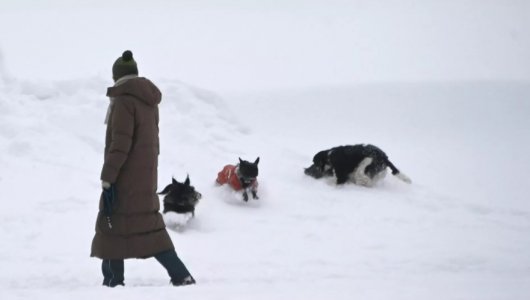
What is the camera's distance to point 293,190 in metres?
7.21

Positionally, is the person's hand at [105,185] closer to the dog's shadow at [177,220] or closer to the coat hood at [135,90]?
the coat hood at [135,90]

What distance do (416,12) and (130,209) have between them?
1682 centimetres

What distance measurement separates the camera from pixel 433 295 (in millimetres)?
3721

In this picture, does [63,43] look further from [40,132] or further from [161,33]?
[40,132]

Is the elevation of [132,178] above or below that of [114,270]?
above

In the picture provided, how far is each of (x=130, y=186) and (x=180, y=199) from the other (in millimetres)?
1705

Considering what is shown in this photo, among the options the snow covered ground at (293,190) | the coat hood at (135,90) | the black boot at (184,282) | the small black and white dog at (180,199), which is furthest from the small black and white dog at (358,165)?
the coat hood at (135,90)

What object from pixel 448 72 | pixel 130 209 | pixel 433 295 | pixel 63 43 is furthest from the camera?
pixel 63 43

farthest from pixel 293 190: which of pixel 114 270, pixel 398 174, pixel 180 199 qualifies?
pixel 114 270

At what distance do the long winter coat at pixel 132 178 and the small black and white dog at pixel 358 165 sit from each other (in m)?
3.50

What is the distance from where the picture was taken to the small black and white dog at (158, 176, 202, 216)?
5.79m

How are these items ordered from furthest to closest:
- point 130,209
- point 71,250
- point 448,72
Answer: point 448,72
point 71,250
point 130,209

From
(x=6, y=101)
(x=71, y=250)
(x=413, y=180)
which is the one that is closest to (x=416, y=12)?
(x=413, y=180)

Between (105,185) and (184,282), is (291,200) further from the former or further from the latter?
(105,185)
